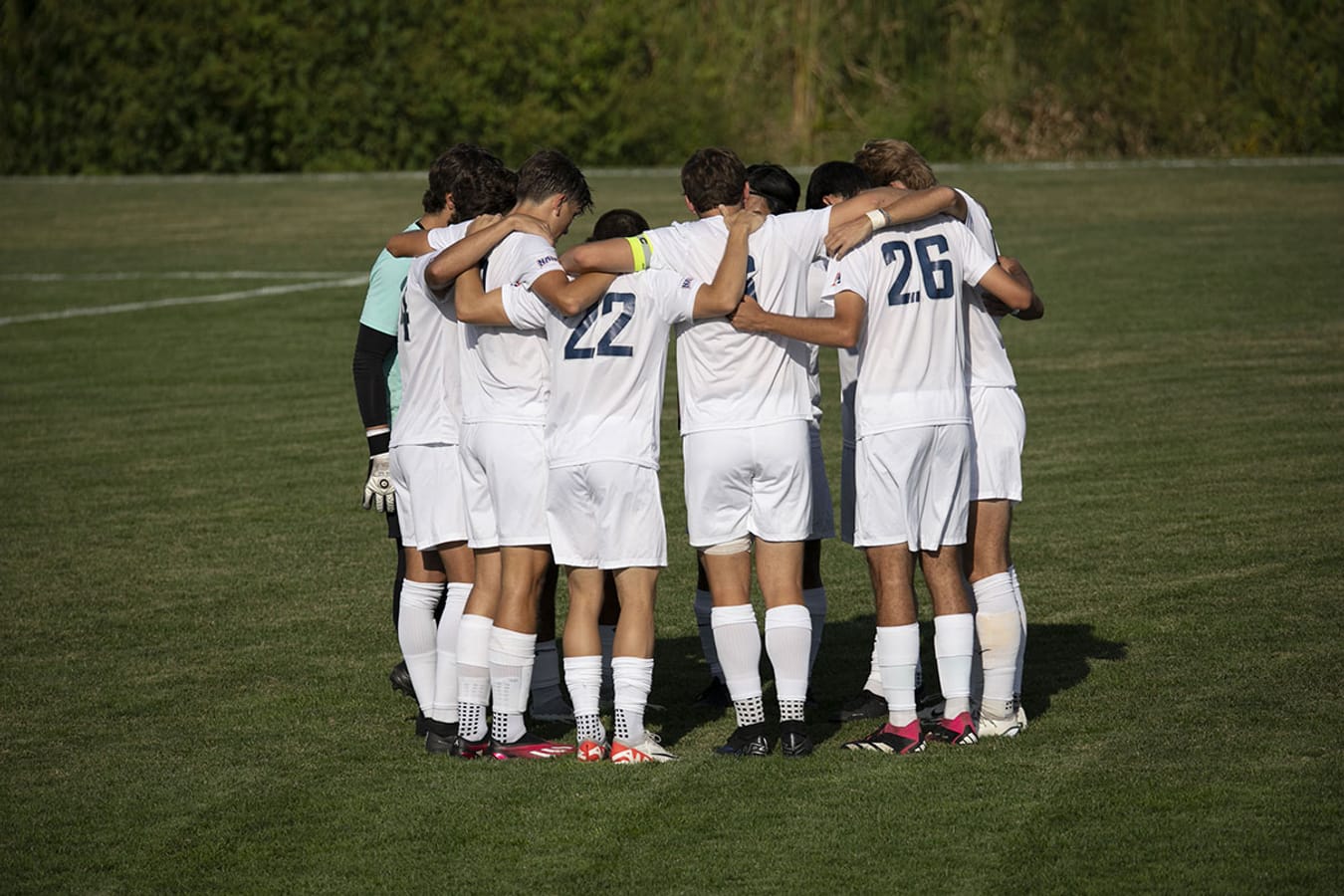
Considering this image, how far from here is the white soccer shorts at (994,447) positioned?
23.4ft

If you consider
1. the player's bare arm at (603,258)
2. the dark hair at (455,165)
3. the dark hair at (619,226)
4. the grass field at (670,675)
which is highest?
the dark hair at (455,165)

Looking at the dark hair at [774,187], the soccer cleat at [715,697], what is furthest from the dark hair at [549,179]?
the soccer cleat at [715,697]

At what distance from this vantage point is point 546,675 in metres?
7.70

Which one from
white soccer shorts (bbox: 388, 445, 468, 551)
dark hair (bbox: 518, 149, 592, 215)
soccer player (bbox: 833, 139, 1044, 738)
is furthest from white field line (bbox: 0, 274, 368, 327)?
soccer player (bbox: 833, 139, 1044, 738)

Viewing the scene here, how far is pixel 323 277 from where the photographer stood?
2677 cm

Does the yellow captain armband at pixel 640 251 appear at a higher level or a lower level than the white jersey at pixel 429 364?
higher

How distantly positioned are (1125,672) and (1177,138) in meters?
37.4

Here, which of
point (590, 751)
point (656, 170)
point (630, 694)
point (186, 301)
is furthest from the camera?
point (656, 170)

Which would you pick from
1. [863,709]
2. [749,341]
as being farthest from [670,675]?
[749,341]

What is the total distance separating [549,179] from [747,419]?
1.18 metres

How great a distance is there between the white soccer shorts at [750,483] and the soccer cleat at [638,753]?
832 mm

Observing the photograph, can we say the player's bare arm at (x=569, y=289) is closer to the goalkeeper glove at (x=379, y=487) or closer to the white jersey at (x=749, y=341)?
the white jersey at (x=749, y=341)

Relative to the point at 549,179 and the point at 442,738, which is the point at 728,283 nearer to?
the point at 549,179

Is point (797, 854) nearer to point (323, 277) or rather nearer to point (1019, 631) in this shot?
point (1019, 631)
